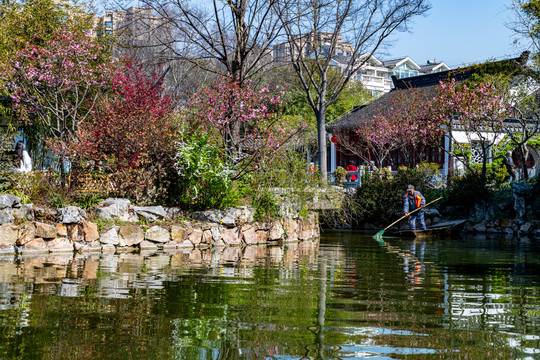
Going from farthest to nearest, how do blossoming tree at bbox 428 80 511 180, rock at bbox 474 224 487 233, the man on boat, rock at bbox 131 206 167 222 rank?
blossoming tree at bbox 428 80 511 180 < rock at bbox 474 224 487 233 < the man on boat < rock at bbox 131 206 167 222

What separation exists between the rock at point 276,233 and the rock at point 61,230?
5.59 m

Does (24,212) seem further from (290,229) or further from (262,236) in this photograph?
(290,229)

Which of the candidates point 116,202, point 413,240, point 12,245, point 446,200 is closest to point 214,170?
point 116,202

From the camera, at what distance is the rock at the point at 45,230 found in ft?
36.6

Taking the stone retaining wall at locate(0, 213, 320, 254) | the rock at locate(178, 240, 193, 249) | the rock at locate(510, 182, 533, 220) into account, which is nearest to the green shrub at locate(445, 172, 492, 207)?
the rock at locate(510, 182, 533, 220)

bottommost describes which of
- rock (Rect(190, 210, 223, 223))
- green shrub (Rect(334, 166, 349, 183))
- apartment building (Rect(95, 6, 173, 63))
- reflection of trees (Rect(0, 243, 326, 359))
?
reflection of trees (Rect(0, 243, 326, 359))

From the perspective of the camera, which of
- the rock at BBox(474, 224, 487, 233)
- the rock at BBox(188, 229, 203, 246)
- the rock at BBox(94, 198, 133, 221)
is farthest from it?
the rock at BBox(474, 224, 487, 233)

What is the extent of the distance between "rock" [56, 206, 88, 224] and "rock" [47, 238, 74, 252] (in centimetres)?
38

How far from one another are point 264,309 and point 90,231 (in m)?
7.23

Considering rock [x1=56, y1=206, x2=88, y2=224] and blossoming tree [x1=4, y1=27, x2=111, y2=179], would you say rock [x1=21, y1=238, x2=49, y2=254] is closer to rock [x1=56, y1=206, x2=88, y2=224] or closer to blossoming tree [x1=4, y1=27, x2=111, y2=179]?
rock [x1=56, y1=206, x2=88, y2=224]

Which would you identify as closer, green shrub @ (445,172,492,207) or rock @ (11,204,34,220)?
rock @ (11,204,34,220)

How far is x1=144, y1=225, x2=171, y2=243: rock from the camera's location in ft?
41.7

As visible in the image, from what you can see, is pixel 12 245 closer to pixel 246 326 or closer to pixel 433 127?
pixel 246 326

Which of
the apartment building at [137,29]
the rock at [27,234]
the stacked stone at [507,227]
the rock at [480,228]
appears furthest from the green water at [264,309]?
the rock at [480,228]
